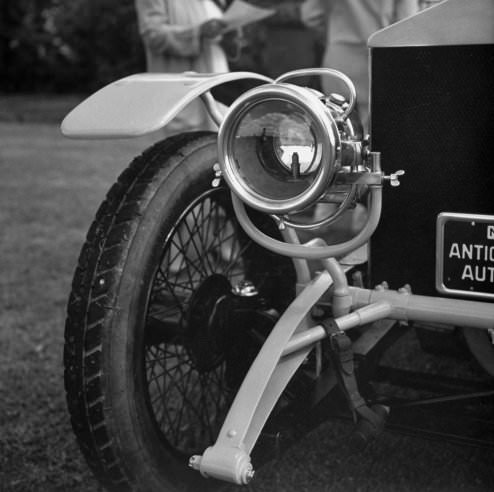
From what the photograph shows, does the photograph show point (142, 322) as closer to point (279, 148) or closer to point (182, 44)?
point (279, 148)

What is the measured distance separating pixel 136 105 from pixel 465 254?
0.80 meters

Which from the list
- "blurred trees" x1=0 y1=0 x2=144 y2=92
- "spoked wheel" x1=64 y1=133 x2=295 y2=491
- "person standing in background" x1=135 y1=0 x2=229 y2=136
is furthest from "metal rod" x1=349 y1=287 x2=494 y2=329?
"blurred trees" x1=0 y1=0 x2=144 y2=92

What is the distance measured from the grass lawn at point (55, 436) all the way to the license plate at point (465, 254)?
66cm

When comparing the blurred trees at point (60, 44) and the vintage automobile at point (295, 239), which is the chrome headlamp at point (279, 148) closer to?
the vintage automobile at point (295, 239)

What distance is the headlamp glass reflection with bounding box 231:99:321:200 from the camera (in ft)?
5.99

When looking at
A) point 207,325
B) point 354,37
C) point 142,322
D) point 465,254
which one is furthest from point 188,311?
point 354,37

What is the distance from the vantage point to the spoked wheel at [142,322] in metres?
1.89

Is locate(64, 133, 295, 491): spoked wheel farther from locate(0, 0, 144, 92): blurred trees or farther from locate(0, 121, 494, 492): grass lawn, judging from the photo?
locate(0, 0, 144, 92): blurred trees

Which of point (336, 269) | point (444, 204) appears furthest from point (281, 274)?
point (444, 204)

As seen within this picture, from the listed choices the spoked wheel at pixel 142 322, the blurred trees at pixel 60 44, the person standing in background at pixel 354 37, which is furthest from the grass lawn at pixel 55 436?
the blurred trees at pixel 60 44

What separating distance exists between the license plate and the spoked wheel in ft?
1.62

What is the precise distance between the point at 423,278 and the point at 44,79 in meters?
18.2

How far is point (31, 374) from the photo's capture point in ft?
10.7

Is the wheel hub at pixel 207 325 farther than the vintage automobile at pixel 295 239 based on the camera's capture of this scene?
Yes
